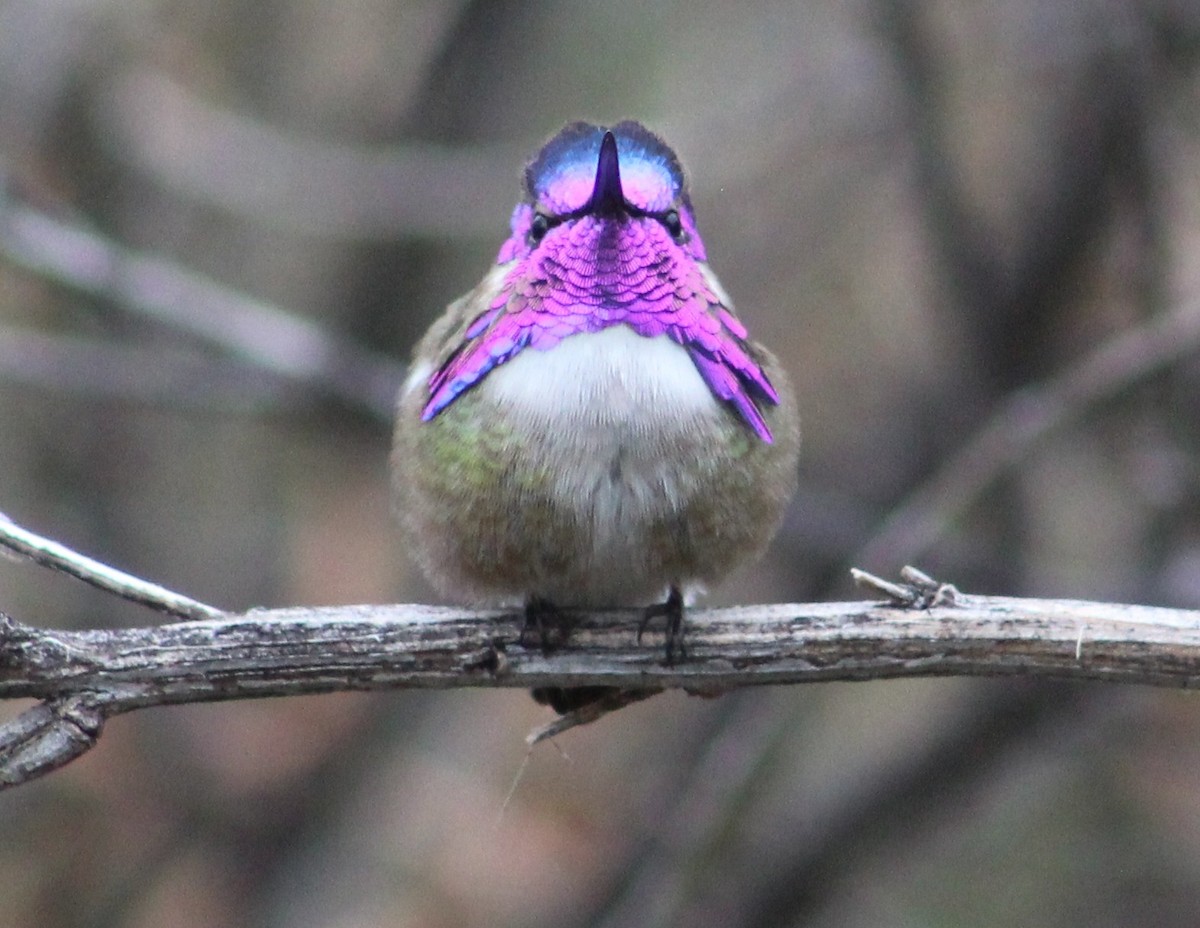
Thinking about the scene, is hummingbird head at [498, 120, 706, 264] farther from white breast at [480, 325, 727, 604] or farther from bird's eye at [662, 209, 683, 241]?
white breast at [480, 325, 727, 604]

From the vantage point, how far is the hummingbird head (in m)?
3.40

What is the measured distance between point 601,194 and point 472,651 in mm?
1000

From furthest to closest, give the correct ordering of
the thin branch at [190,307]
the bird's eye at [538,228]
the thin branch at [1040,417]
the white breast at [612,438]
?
the thin branch at [190,307] < the thin branch at [1040,417] < the bird's eye at [538,228] < the white breast at [612,438]

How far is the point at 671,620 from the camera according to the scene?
312cm

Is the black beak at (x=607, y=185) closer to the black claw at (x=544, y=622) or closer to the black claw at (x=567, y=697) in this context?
the black claw at (x=544, y=622)

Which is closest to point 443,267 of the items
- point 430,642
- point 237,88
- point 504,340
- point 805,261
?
point 237,88

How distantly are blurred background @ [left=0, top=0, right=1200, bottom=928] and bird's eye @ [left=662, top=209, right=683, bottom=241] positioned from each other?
1.82 meters

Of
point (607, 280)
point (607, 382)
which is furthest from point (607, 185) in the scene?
point (607, 382)

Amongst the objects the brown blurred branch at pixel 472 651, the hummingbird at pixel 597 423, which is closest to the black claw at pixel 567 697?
the hummingbird at pixel 597 423

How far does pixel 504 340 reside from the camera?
11.0 ft

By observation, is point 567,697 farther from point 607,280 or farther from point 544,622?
point 607,280

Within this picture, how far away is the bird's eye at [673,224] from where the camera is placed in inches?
140

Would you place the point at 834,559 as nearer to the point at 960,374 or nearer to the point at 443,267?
the point at 960,374

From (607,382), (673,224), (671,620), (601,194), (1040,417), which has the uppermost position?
(1040,417)
